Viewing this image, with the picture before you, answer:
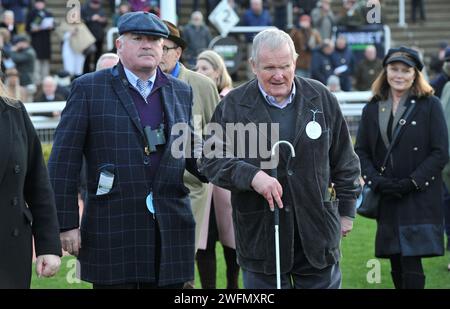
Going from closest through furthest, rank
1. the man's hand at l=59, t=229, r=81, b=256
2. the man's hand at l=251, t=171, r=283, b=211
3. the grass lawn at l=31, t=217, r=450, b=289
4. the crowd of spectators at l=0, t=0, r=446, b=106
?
the man's hand at l=251, t=171, r=283, b=211, the man's hand at l=59, t=229, r=81, b=256, the grass lawn at l=31, t=217, r=450, b=289, the crowd of spectators at l=0, t=0, r=446, b=106

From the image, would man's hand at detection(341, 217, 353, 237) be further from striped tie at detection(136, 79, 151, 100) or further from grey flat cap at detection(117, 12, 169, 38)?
grey flat cap at detection(117, 12, 169, 38)

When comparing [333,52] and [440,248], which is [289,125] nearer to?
[440,248]

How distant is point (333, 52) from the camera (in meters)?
24.3

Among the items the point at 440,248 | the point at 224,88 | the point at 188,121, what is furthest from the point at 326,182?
the point at 224,88

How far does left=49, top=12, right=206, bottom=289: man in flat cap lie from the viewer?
22.0ft

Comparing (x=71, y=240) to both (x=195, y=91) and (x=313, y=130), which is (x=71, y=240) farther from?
(x=195, y=91)

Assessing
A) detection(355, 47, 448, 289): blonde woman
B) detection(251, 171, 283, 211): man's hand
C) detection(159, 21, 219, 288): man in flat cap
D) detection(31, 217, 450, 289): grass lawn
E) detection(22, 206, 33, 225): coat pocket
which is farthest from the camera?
detection(31, 217, 450, 289): grass lawn

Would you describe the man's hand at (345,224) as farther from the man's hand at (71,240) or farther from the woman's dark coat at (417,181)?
the woman's dark coat at (417,181)

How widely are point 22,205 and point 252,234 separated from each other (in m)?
1.38

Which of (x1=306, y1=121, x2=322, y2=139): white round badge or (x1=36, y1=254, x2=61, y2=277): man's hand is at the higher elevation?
(x1=306, y1=121, x2=322, y2=139): white round badge

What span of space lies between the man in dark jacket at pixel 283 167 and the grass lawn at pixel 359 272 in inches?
125

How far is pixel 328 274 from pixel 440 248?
8.59 ft

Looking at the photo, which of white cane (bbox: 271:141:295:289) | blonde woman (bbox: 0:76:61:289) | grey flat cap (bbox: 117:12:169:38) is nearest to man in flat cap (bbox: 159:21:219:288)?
grey flat cap (bbox: 117:12:169:38)

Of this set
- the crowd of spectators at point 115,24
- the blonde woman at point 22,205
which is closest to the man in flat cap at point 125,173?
the blonde woman at point 22,205
